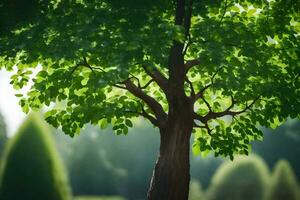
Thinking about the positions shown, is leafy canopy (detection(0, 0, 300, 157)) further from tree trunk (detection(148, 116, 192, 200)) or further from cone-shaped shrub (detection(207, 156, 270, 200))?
cone-shaped shrub (detection(207, 156, 270, 200))

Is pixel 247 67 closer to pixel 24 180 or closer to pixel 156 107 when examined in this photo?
pixel 156 107

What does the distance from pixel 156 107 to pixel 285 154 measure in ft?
189

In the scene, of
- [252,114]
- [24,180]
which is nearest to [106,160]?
[24,180]

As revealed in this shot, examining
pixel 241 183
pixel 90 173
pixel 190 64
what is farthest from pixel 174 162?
pixel 90 173

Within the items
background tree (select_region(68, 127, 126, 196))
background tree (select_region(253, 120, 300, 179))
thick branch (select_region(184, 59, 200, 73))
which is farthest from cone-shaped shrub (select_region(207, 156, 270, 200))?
background tree (select_region(68, 127, 126, 196))

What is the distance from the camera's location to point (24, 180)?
1029 inches

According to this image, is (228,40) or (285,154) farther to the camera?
(285,154)

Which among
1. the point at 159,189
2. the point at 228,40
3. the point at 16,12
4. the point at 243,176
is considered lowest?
the point at 159,189

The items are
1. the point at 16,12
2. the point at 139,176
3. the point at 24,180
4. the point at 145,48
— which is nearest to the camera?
the point at 145,48

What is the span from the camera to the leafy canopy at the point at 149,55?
11250 mm

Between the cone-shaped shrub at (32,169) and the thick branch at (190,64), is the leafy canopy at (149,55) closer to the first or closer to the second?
the thick branch at (190,64)

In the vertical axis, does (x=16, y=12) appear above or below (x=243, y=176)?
below

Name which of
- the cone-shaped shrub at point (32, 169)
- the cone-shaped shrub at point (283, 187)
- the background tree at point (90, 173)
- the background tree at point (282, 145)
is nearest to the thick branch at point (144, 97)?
the cone-shaped shrub at point (32, 169)

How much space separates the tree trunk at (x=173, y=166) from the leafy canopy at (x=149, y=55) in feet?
2.34
